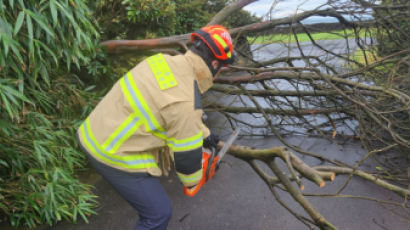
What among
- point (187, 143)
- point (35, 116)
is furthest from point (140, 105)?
point (35, 116)

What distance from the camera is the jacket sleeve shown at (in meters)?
1.36

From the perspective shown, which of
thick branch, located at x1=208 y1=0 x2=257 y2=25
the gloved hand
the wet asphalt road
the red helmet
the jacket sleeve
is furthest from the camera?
thick branch, located at x1=208 y1=0 x2=257 y2=25

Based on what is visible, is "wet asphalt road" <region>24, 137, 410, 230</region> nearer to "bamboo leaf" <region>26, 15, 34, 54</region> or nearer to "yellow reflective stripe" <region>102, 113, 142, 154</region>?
"yellow reflective stripe" <region>102, 113, 142, 154</region>

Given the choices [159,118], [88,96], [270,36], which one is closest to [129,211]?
[88,96]

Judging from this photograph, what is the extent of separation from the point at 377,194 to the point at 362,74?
1.50 m

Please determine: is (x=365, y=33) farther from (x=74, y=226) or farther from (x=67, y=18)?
(x=74, y=226)

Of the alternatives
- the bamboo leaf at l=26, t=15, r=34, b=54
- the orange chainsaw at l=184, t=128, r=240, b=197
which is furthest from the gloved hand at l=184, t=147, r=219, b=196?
the bamboo leaf at l=26, t=15, r=34, b=54

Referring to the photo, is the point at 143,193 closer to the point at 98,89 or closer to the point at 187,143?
the point at 187,143

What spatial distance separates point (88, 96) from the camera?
131 inches

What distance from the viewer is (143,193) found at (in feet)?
5.32

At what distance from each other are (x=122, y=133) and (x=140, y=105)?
0.20 metres

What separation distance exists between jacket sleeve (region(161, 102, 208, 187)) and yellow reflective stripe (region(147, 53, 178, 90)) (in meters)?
0.12

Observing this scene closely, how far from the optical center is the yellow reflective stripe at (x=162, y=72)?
4.59ft

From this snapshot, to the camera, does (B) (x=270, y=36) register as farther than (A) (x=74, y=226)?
Yes
